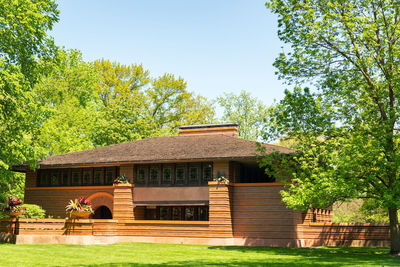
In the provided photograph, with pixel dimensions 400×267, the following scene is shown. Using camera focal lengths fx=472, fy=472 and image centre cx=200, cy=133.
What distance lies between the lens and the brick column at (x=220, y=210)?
3091 centimetres

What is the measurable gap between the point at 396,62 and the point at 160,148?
1836 centimetres

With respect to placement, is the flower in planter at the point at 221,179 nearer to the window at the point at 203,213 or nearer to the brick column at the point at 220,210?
the brick column at the point at 220,210

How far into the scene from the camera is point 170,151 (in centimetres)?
3412

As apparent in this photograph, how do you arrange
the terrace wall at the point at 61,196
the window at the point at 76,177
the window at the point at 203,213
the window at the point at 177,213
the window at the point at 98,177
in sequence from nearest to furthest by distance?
the window at the point at 203,213, the window at the point at 177,213, the terrace wall at the point at 61,196, the window at the point at 98,177, the window at the point at 76,177

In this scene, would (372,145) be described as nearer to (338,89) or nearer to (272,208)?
(338,89)

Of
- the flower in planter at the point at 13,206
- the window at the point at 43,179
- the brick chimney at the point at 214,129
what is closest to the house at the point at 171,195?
the window at the point at 43,179

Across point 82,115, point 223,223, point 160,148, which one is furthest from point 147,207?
point 82,115

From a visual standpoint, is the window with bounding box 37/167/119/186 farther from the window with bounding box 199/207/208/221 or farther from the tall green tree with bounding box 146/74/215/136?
the tall green tree with bounding box 146/74/215/136

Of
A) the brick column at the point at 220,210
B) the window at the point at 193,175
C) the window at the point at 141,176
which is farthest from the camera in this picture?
the window at the point at 141,176

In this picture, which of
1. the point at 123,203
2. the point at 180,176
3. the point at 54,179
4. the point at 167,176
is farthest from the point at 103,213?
the point at 180,176

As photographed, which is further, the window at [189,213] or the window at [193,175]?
the window at [189,213]

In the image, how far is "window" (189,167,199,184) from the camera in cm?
3259

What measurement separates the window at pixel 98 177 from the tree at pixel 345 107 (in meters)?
14.9

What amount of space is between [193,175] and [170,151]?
8.92 ft
